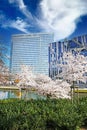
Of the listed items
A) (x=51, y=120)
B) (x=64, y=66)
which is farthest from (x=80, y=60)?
(x=51, y=120)

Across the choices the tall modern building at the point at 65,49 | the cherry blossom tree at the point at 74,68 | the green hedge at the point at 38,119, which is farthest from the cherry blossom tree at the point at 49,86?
the green hedge at the point at 38,119

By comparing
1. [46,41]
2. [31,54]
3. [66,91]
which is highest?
[46,41]

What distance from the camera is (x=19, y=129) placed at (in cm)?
638

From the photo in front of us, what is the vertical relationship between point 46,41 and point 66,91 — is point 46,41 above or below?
above

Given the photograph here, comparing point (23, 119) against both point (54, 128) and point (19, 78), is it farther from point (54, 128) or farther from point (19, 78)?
point (19, 78)

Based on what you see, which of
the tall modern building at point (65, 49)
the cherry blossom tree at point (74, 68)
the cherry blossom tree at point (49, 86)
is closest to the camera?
the cherry blossom tree at point (74, 68)

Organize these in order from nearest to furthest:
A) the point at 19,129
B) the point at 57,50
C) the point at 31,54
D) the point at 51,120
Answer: the point at 19,129 → the point at 51,120 → the point at 57,50 → the point at 31,54

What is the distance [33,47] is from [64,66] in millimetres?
64736

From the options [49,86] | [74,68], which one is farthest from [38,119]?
[49,86]

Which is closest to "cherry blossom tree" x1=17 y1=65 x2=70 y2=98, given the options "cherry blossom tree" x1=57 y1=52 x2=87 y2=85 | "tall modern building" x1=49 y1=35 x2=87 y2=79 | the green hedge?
"cherry blossom tree" x1=57 y1=52 x2=87 y2=85

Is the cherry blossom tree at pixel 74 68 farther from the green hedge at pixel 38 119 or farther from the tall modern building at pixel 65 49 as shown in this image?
the green hedge at pixel 38 119

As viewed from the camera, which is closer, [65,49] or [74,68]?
[74,68]

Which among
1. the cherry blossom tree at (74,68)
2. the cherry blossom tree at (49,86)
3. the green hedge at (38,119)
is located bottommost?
the green hedge at (38,119)

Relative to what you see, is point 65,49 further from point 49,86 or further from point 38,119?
point 38,119
